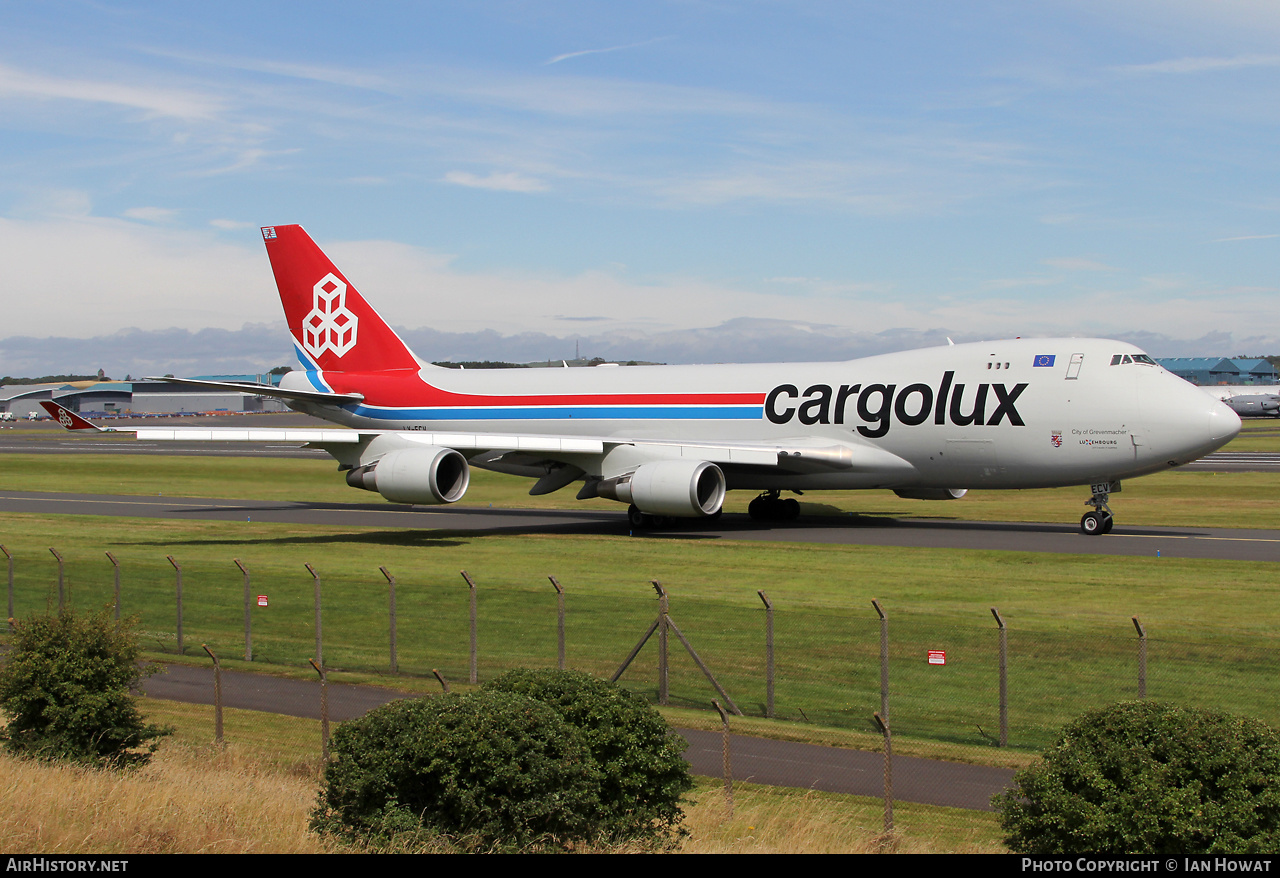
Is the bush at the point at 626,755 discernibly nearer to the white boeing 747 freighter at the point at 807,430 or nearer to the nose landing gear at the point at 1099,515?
the white boeing 747 freighter at the point at 807,430

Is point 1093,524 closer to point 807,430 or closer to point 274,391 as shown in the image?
point 807,430

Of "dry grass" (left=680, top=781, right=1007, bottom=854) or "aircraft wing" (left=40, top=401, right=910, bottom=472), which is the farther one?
"aircraft wing" (left=40, top=401, right=910, bottom=472)

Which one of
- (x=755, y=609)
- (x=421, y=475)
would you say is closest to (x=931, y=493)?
(x=421, y=475)

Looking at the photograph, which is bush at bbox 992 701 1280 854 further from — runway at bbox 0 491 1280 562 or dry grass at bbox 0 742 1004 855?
runway at bbox 0 491 1280 562

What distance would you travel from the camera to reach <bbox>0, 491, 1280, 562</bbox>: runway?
31844mm

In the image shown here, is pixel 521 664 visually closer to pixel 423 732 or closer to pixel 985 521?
pixel 423 732

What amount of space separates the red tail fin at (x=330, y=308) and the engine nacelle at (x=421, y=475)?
37.8 ft

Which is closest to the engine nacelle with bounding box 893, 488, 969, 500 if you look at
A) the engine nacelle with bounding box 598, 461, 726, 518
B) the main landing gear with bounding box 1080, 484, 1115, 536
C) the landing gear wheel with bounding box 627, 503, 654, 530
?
the main landing gear with bounding box 1080, 484, 1115, 536

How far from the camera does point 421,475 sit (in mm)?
35844

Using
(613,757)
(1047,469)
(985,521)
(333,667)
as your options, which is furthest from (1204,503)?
(613,757)

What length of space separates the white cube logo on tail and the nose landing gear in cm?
2871

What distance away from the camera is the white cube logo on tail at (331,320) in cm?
4791

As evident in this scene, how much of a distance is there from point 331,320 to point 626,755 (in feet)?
134

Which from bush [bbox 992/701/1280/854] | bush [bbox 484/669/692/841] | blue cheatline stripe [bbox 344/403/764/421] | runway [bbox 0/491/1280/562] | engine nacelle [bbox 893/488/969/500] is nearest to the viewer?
bush [bbox 992/701/1280/854]
